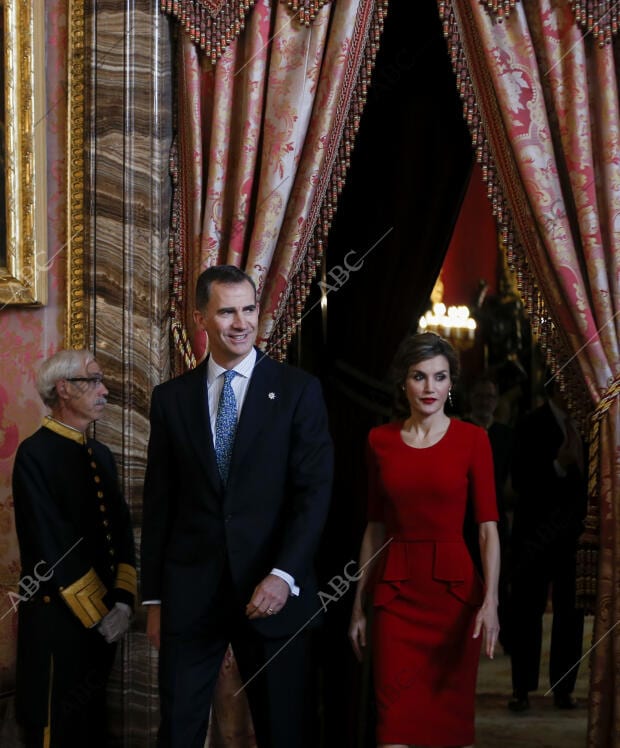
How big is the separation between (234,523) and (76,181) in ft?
5.43

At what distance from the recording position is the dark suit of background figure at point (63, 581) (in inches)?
125

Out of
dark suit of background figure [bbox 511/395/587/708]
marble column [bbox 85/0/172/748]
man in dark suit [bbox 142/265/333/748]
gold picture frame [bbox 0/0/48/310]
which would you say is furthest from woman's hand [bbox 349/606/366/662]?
dark suit of background figure [bbox 511/395/587/708]

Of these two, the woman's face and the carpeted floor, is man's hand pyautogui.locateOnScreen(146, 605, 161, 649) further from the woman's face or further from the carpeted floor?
the carpeted floor

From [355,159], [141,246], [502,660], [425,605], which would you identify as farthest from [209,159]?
[502,660]

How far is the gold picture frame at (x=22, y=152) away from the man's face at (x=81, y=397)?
1.90 feet

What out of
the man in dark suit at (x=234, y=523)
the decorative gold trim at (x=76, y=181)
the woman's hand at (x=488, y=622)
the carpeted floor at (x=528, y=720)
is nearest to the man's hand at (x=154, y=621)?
the man in dark suit at (x=234, y=523)

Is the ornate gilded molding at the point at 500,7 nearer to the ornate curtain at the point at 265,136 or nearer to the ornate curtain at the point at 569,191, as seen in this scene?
the ornate curtain at the point at 569,191

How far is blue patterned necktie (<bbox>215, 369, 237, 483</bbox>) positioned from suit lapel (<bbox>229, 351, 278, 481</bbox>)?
0.04 metres

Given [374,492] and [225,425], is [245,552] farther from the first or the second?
[374,492]

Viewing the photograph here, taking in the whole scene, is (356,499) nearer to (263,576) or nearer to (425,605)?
(425,605)

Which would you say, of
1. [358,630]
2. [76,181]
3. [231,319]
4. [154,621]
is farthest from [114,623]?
[76,181]

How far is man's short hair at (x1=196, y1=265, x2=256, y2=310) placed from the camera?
2930 millimetres

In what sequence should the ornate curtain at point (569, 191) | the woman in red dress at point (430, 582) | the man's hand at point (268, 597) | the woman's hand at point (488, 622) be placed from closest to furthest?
1. the man's hand at point (268, 597)
2. the woman's hand at point (488, 622)
3. the woman in red dress at point (430, 582)
4. the ornate curtain at point (569, 191)

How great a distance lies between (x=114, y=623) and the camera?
3.24 metres
